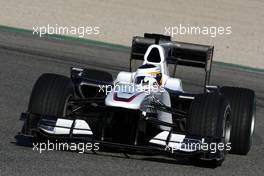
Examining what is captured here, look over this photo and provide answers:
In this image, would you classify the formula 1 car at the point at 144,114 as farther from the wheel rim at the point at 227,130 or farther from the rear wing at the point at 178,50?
the rear wing at the point at 178,50

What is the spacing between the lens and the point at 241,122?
384 inches

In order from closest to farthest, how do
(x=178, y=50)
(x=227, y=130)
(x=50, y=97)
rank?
(x=50, y=97), (x=227, y=130), (x=178, y=50)

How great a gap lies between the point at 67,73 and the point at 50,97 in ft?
25.2

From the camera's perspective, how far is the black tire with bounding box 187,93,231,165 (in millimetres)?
8727

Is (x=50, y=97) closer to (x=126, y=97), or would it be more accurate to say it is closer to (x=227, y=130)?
(x=126, y=97)

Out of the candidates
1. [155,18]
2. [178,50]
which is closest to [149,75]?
[178,50]

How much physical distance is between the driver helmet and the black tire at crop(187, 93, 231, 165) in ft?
3.00

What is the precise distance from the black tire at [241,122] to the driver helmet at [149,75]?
877 mm

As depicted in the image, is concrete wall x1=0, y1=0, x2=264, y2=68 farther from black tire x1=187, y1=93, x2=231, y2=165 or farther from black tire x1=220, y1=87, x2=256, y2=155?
black tire x1=187, y1=93, x2=231, y2=165

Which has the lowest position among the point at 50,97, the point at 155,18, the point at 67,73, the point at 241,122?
the point at 241,122

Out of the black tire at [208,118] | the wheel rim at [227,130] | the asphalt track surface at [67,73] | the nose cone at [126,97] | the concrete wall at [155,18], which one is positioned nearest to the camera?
the asphalt track surface at [67,73]

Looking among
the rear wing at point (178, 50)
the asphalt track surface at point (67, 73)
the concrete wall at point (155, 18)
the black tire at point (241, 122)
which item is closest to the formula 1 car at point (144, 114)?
the black tire at point (241, 122)

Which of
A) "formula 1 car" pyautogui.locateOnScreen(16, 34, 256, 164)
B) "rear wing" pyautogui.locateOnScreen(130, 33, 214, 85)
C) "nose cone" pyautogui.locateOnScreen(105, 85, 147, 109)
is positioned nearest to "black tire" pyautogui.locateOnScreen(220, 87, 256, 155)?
"formula 1 car" pyautogui.locateOnScreen(16, 34, 256, 164)

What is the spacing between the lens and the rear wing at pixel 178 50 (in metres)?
10.7
